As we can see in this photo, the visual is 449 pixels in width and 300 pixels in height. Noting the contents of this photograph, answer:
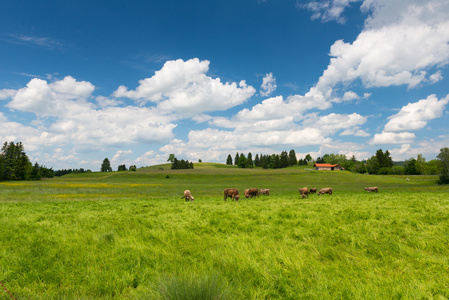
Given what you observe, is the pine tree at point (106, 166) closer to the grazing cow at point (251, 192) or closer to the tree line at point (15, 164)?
the tree line at point (15, 164)

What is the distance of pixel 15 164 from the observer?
8638cm

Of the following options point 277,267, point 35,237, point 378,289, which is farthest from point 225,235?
point 35,237

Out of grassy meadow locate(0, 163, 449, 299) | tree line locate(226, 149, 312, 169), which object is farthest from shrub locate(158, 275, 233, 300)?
tree line locate(226, 149, 312, 169)

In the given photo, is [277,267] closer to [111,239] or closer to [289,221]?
[289,221]

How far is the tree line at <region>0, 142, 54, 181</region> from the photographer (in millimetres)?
83750

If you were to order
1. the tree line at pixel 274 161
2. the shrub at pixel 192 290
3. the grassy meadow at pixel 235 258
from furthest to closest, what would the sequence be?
the tree line at pixel 274 161 < the grassy meadow at pixel 235 258 < the shrub at pixel 192 290

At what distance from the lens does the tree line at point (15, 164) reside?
83.8 m

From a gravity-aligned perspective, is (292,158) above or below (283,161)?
above

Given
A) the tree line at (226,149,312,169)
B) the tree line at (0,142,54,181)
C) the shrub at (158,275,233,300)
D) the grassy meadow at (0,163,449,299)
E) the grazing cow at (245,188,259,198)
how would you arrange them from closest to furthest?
the shrub at (158,275,233,300) → the grassy meadow at (0,163,449,299) → the grazing cow at (245,188,259,198) → the tree line at (0,142,54,181) → the tree line at (226,149,312,169)

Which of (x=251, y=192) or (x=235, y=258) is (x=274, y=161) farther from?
(x=235, y=258)

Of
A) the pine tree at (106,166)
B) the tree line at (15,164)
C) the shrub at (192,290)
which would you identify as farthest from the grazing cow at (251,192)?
the pine tree at (106,166)

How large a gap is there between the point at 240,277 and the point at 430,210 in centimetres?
1035

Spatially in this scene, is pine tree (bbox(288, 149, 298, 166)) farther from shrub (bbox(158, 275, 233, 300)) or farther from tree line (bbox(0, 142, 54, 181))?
shrub (bbox(158, 275, 233, 300))

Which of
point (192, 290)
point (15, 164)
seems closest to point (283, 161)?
point (15, 164)
